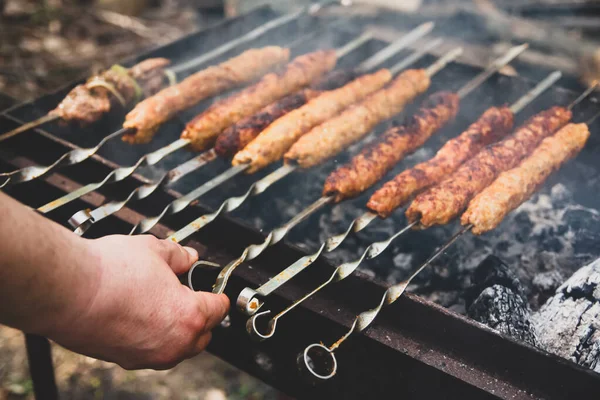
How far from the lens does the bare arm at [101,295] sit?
1.54m

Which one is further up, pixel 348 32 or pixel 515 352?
pixel 348 32

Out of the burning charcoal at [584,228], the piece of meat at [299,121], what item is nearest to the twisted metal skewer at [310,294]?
the piece of meat at [299,121]

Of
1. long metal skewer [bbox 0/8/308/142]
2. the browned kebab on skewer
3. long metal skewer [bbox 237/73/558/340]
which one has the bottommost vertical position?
the browned kebab on skewer

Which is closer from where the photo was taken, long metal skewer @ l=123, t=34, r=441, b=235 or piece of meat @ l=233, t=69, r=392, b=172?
long metal skewer @ l=123, t=34, r=441, b=235

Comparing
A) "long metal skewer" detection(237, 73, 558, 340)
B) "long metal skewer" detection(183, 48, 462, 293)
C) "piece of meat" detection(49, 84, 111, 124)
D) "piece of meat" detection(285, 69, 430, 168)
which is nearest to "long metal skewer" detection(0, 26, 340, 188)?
"piece of meat" detection(49, 84, 111, 124)

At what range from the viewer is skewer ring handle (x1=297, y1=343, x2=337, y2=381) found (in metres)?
1.86

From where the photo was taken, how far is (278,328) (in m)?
2.60

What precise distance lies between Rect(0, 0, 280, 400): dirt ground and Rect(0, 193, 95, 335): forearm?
113 inches

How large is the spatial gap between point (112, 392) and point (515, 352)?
10.9ft

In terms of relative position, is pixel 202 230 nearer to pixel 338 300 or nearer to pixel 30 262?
pixel 338 300

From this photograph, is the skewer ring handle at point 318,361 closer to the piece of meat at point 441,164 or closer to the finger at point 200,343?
the finger at point 200,343

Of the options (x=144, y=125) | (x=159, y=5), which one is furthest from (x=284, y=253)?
(x=159, y=5)

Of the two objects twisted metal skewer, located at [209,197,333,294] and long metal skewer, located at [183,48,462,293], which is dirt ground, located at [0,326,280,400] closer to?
long metal skewer, located at [183,48,462,293]

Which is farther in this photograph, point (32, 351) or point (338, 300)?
point (32, 351)
